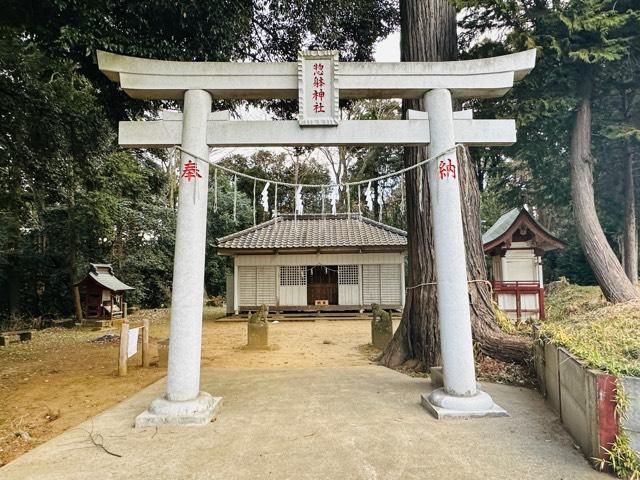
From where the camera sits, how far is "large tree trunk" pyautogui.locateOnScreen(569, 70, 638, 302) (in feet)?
30.2

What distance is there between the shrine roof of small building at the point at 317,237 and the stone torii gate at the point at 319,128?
9.46 m

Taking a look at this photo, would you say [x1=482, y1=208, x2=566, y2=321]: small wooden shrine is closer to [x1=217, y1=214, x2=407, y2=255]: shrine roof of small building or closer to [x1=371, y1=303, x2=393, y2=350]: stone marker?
[x1=217, y1=214, x2=407, y2=255]: shrine roof of small building

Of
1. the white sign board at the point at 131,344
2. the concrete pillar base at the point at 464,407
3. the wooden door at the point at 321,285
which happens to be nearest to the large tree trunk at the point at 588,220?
the concrete pillar base at the point at 464,407

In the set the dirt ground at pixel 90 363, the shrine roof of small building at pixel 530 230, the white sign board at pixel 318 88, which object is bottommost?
the dirt ground at pixel 90 363

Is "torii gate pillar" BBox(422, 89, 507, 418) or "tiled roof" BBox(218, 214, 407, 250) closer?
"torii gate pillar" BBox(422, 89, 507, 418)

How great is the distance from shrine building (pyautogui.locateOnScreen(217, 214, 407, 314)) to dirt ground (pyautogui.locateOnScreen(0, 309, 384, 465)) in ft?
6.49

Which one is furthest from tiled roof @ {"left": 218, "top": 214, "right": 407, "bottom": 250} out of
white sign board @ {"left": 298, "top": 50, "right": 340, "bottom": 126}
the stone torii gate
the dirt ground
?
white sign board @ {"left": 298, "top": 50, "right": 340, "bottom": 126}

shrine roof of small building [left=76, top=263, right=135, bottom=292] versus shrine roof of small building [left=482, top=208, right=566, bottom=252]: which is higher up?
shrine roof of small building [left=482, top=208, right=566, bottom=252]

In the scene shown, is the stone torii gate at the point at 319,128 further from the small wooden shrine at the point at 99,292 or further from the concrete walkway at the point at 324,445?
the small wooden shrine at the point at 99,292

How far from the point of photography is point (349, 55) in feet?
28.5

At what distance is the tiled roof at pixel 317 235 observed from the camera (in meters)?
15.1

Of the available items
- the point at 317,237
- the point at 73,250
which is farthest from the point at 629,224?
the point at 73,250

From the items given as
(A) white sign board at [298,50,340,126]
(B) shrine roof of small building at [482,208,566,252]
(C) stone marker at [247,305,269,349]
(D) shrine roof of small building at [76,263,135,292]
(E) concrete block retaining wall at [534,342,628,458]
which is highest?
(A) white sign board at [298,50,340,126]

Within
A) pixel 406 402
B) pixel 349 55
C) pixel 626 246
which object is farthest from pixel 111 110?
pixel 626 246
